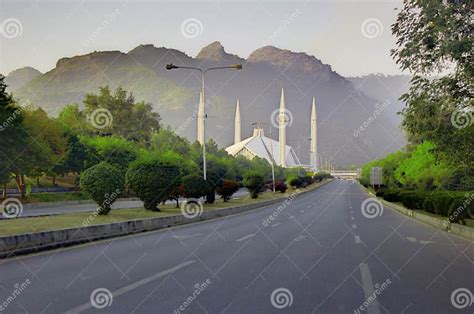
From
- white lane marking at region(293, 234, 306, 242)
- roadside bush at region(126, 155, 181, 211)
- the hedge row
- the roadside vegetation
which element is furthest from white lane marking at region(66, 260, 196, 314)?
the hedge row

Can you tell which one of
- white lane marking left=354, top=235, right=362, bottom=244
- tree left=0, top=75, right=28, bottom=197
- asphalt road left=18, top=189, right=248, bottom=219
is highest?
tree left=0, top=75, right=28, bottom=197

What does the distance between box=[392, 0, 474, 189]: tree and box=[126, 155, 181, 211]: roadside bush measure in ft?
41.9

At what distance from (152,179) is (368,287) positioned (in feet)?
62.2

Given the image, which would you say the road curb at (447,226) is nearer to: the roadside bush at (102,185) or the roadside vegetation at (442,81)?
the roadside vegetation at (442,81)

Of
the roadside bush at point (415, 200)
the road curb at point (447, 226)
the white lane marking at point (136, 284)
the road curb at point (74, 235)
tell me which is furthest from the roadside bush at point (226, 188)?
the white lane marking at point (136, 284)

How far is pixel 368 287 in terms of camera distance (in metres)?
8.58

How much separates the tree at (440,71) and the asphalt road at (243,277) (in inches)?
200

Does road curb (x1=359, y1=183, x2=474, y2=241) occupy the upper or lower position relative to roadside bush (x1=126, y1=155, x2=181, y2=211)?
lower

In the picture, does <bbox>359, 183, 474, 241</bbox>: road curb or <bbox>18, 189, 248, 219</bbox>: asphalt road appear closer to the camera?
<bbox>359, 183, 474, 241</bbox>: road curb

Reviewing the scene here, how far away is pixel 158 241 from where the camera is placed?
52.7 feet

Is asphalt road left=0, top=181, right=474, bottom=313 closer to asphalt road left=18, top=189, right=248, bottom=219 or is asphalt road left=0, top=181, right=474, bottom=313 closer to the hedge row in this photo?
the hedge row

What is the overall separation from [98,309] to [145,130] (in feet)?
361

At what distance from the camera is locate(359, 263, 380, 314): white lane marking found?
7023 mm

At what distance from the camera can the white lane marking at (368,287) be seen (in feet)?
23.0
